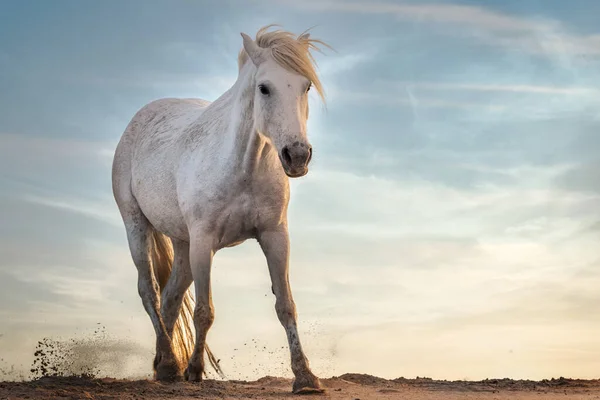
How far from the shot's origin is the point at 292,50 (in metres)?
7.20

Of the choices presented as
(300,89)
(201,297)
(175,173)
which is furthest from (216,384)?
(300,89)

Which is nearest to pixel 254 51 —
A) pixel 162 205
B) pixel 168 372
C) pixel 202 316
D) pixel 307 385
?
pixel 162 205

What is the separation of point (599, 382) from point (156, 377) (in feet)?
16.2

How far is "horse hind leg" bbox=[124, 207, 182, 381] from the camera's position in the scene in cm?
860

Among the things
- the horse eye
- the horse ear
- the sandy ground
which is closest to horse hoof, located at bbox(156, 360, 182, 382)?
the sandy ground

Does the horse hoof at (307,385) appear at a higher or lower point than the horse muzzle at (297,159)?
lower

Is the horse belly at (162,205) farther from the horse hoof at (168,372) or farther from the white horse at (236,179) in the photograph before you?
the horse hoof at (168,372)

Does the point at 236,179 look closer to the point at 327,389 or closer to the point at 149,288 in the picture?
the point at 327,389

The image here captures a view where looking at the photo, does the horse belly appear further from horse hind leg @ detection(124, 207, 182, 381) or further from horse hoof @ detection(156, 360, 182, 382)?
horse hoof @ detection(156, 360, 182, 382)

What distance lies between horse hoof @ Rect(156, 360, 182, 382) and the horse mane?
3.42m

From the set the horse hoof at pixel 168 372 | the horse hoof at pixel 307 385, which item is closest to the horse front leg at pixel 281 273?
the horse hoof at pixel 307 385

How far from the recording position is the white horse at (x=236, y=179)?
275 inches

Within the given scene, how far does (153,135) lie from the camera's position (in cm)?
941

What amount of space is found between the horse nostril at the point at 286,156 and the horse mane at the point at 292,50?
80 cm
